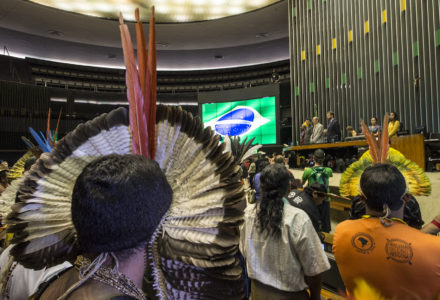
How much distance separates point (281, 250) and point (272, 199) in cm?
25

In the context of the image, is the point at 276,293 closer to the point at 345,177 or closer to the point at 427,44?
the point at 345,177

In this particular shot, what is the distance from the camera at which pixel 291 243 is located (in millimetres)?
1396

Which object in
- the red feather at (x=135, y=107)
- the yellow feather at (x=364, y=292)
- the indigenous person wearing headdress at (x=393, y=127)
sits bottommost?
the yellow feather at (x=364, y=292)

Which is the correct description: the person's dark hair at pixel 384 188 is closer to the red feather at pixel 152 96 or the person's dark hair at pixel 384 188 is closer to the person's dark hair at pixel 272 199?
the person's dark hair at pixel 272 199

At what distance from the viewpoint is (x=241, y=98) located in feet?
37.9

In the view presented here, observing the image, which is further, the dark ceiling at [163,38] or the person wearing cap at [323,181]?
the dark ceiling at [163,38]

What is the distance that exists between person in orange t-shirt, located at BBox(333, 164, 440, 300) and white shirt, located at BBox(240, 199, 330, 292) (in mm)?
179

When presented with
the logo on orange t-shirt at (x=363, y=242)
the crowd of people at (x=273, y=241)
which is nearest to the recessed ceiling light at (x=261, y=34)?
the crowd of people at (x=273, y=241)

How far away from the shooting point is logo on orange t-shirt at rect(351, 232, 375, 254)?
3.58ft

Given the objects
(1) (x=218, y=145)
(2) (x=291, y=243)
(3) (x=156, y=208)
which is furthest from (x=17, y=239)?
(2) (x=291, y=243)

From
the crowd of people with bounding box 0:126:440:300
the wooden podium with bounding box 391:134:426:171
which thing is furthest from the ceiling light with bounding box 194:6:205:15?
the crowd of people with bounding box 0:126:440:300

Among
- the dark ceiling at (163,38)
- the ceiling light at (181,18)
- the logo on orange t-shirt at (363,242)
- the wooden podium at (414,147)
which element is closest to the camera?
the logo on orange t-shirt at (363,242)

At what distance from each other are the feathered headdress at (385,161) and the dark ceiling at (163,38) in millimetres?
9360

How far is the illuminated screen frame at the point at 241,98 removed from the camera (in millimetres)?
10877
